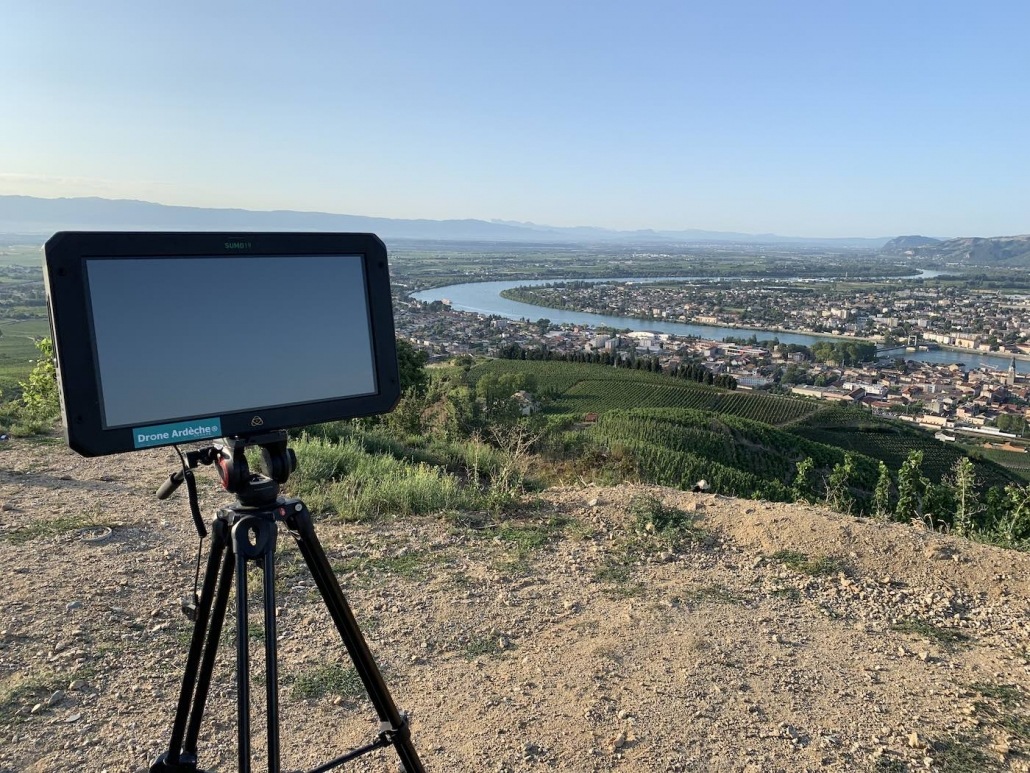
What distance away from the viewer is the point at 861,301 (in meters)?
87.6

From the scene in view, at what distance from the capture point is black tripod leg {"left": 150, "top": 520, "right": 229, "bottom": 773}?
59.2 inches

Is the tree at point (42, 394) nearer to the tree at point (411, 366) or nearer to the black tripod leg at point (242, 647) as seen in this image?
the tree at point (411, 366)

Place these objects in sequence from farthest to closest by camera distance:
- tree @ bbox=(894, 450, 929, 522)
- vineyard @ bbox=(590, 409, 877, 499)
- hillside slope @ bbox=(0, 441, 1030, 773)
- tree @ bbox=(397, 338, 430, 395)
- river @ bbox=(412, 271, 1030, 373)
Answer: river @ bbox=(412, 271, 1030, 373) < tree @ bbox=(397, 338, 430, 395) < vineyard @ bbox=(590, 409, 877, 499) < tree @ bbox=(894, 450, 929, 522) < hillside slope @ bbox=(0, 441, 1030, 773)

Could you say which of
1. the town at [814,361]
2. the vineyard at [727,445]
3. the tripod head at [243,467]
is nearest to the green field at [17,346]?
the town at [814,361]

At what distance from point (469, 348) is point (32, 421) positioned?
38257 mm

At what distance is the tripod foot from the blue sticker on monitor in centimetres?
95

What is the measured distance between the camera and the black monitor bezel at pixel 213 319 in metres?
1.18

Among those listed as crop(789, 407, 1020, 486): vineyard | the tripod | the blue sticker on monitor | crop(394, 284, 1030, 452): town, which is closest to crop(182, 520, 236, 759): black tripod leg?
the tripod

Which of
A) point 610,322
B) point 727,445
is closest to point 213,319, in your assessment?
point 727,445

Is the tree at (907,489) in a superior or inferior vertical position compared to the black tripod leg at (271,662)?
inferior

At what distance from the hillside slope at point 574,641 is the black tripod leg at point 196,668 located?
0.63 metres

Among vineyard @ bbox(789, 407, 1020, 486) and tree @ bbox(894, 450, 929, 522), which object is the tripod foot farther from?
vineyard @ bbox(789, 407, 1020, 486)

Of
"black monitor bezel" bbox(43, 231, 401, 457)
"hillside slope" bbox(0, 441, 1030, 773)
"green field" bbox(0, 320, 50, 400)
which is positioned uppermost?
"black monitor bezel" bbox(43, 231, 401, 457)

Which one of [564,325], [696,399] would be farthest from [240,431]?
[564,325]
